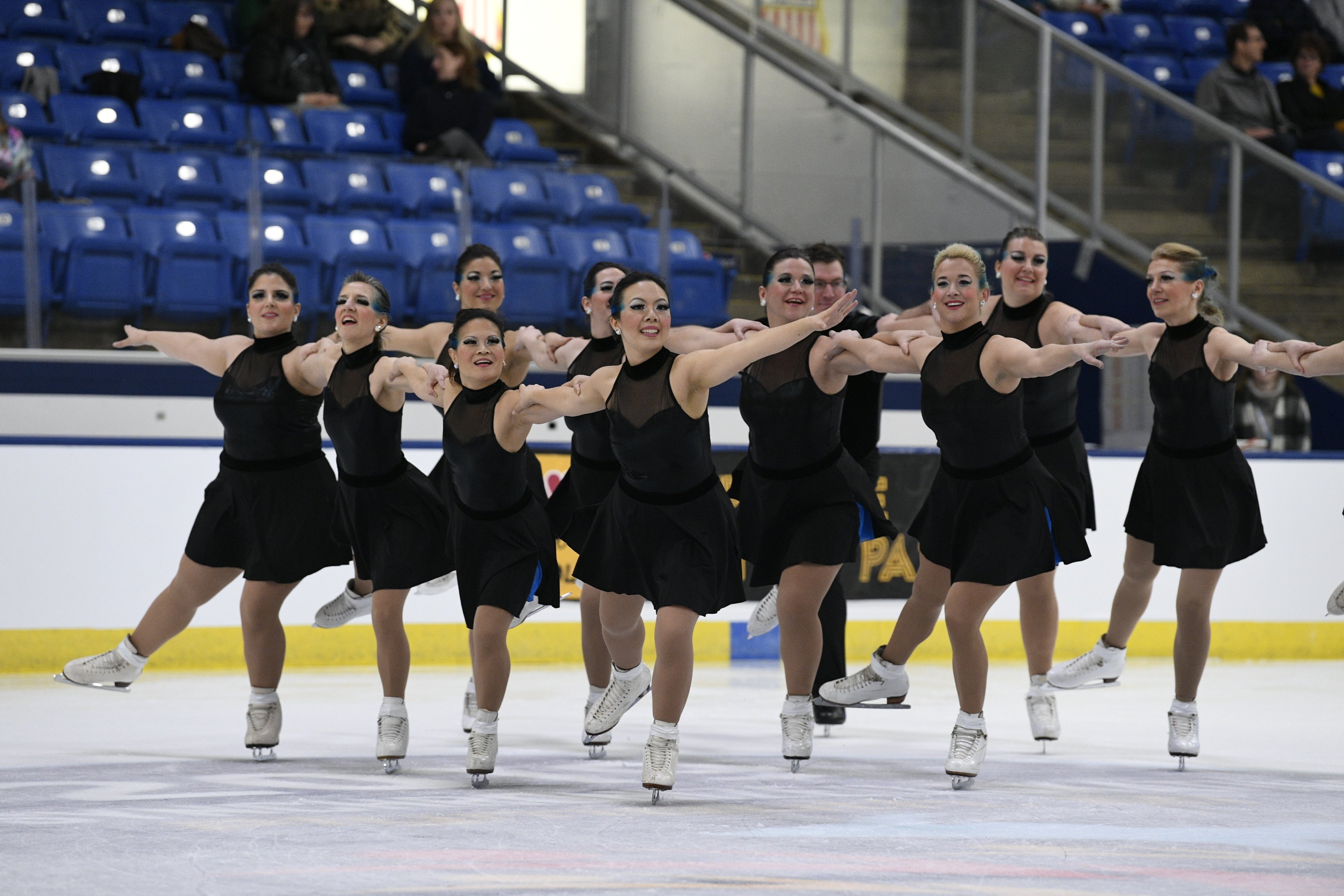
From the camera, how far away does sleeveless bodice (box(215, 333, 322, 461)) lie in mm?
6277

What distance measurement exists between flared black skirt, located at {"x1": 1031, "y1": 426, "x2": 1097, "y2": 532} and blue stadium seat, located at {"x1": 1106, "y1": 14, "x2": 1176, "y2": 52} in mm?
8991

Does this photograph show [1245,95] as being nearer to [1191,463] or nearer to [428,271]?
[428,271]

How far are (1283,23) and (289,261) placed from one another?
917 centimetres

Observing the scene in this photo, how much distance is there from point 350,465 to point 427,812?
57.7 inches

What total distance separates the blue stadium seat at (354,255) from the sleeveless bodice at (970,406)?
5.04 meters

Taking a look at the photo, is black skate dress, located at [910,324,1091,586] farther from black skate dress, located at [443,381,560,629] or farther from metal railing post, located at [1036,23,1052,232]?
metal railing post, located at [1036,23,1052,232]

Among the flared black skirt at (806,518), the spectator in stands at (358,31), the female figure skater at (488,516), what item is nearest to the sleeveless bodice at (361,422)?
the female figure skater at (488,516)

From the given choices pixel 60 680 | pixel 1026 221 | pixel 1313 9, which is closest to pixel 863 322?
pixel 60 680

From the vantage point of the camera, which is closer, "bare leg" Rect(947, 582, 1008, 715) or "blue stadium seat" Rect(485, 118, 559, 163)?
"bare leg" Rect(947, 582, 1008, 715)

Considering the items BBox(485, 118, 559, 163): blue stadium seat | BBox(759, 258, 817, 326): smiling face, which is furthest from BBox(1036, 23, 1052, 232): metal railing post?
BBox(759, 258, 817, 326): smiling face

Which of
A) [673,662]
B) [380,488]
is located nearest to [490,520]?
[380,488]

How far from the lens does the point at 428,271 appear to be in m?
10.3

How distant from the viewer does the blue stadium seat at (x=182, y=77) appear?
39.6 ft

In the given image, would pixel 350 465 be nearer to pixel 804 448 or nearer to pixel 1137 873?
pixel 804 448
